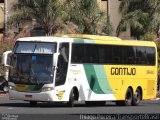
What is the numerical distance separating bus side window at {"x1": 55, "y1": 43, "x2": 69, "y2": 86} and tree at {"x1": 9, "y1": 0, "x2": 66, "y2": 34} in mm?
17926

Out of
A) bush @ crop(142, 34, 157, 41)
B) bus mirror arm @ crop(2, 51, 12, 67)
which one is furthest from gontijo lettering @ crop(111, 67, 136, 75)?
bush @ crop(142, 34, 157, 41)

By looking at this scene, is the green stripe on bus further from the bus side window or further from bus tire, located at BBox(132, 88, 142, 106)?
bus tire, located at BBox(132, 88, 142, 106)

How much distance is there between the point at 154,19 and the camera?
168ft

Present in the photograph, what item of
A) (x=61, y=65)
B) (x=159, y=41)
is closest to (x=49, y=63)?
(x=61, y=65)

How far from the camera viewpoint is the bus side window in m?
28.1

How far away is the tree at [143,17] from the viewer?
169 ft

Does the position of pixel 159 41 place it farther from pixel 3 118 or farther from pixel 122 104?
pixel 3 118

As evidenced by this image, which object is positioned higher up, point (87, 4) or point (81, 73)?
point (87, 4)

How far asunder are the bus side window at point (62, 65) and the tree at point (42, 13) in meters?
17.9

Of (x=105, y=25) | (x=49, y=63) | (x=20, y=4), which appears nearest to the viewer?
(x=49, y=63)

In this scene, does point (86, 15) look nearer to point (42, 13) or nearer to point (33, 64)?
point (42, 13)

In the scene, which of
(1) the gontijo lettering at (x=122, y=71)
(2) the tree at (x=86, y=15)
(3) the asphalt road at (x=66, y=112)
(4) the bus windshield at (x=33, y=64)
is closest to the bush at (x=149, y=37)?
(2) the tree at (x=86, y=15)

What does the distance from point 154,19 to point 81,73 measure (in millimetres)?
23158

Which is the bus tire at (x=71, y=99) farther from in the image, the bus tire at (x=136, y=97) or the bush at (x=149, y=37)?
the bush at (x=149, y=37)
